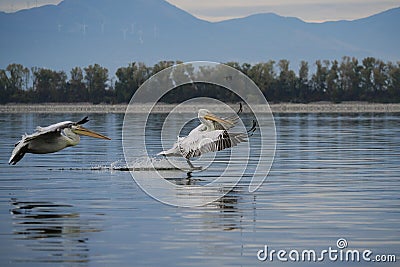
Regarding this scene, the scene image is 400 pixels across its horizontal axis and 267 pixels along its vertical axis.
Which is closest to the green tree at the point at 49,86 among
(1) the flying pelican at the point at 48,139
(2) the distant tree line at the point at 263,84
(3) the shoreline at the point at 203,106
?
(2) the distant tree line at the point at 263,84

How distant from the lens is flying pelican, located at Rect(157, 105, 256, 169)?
19.7 meters

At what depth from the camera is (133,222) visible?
1409 cm

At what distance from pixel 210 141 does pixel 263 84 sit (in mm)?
109064

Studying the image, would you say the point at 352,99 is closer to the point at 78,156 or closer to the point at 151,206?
the point at 78,156

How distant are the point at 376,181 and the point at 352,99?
108353 mm

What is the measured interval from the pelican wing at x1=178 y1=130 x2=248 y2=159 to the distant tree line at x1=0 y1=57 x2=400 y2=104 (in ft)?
323

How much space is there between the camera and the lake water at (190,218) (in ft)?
38.9

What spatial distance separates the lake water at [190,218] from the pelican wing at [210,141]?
0.61 m

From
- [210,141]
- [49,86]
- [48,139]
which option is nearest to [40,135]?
[48,139]

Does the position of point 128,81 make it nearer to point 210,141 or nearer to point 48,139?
point 210,141

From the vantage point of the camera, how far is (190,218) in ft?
47.9

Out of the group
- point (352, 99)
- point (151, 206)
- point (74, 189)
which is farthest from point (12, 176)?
point (352, 99)

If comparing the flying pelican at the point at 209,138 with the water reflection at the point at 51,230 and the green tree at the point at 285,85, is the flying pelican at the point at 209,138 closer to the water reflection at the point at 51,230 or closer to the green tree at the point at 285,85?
the water reflection at the point at 51,230

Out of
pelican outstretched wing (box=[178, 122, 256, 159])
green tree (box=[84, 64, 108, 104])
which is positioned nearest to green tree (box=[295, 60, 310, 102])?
green tree (box=[84, 64, 108, 104])
